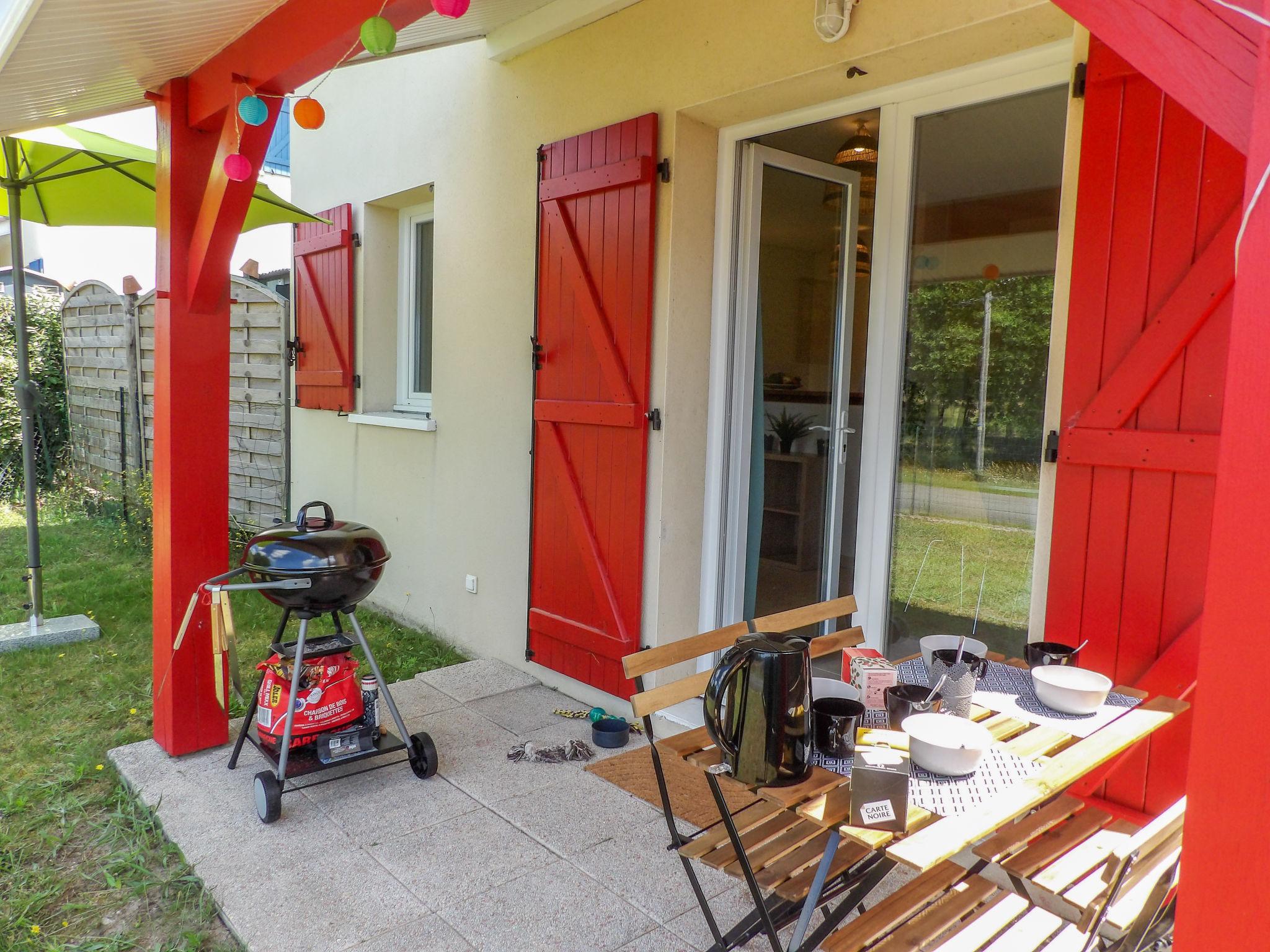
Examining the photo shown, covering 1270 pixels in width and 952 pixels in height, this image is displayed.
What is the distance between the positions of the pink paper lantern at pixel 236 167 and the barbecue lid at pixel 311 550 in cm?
103

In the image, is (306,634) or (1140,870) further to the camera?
(306,634)

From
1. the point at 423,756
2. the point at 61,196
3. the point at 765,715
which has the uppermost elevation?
the point at 61,196

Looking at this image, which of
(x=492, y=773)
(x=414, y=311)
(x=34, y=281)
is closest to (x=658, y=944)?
(x=492, y=773)

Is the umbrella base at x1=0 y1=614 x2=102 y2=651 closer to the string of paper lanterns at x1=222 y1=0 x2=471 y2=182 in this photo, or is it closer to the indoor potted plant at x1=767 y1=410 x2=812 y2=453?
the string of paper lanterns at x1=222 y1=0 x2=471 y2=182

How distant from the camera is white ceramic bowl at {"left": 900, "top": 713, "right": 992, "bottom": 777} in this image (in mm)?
1528

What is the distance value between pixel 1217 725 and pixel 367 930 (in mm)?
2087

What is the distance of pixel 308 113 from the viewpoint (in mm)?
2328

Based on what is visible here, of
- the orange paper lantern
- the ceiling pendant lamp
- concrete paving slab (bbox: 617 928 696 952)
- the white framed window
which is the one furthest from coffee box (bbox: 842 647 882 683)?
the white framed window

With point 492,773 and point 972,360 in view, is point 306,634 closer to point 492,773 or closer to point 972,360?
point 492,773

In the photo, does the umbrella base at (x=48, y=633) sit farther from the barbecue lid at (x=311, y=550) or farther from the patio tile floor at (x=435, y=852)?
the barbecue lid at (x=311, y=550)

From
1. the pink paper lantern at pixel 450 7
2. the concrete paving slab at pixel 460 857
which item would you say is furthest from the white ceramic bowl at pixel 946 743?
the pink paper lantern at pixel 450 7

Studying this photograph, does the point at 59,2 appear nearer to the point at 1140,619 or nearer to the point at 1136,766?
the point at 1140,619

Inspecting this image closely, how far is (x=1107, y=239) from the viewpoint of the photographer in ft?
7.32

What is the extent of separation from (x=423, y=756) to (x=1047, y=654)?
2094mm
